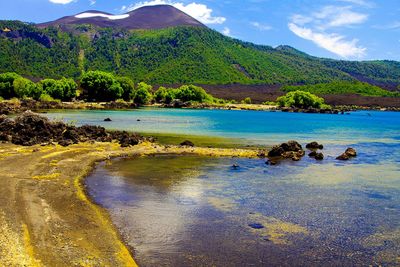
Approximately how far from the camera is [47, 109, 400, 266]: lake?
16859 millimetres

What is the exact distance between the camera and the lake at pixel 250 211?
16859mm

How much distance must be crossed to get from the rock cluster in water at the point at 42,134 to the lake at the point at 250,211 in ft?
35.4

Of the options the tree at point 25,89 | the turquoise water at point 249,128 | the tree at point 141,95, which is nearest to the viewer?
the turquoise water at point 249,128

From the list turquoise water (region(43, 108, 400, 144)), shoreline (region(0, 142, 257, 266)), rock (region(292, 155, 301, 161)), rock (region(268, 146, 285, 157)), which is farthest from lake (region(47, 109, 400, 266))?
turquoise water (region(43, 108, 400, 144))

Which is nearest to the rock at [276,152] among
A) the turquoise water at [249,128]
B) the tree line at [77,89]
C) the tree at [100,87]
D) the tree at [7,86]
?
the turquoise water at [249,128]

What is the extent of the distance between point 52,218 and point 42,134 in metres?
30.8

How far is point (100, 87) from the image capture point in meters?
178

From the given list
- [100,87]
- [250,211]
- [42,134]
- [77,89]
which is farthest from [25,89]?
[250,211]

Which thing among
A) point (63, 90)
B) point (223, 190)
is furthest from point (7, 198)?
point (63, 90)

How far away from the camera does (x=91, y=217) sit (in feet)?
66.2

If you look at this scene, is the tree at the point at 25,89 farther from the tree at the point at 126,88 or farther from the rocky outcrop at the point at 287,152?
the rocky outcrop at the point at 287,152

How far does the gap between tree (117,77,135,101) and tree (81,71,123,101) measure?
13.7 ft

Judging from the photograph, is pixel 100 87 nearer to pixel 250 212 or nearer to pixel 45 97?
pixel 45 97

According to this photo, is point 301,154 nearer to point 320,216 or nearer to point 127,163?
point 127,163
